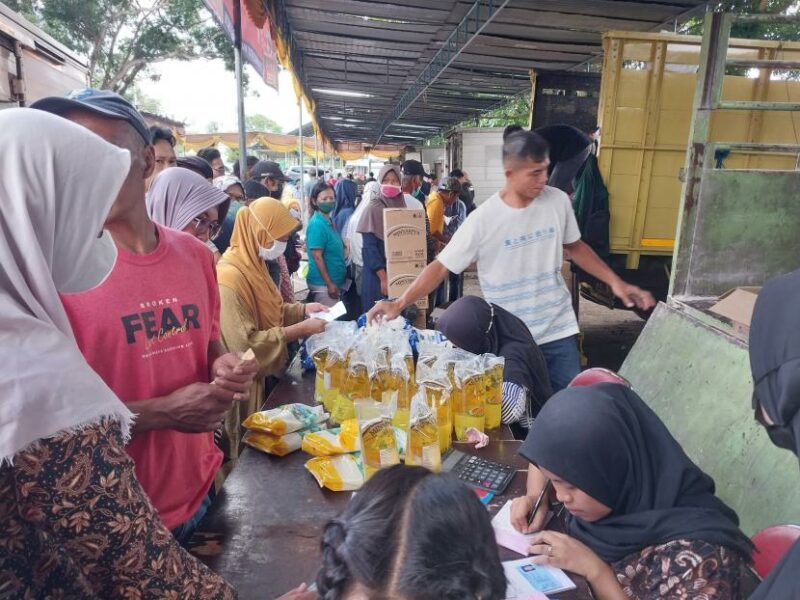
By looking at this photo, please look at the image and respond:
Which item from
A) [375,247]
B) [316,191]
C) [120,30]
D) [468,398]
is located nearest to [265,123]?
[120,30]

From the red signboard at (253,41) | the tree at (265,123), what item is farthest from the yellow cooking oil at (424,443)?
the tree at (265,123)

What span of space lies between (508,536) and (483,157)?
404 inches

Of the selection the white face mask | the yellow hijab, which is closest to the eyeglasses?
the yellow hijab

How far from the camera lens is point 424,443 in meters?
1.53

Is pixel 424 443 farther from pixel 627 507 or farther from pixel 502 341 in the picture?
pixel 502 341

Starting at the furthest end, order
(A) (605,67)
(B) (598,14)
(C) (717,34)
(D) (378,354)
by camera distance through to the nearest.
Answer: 1. (B) (598,14)
2. (A) (605,67)
3. (C) (717,34)
4. (D) (378,354)

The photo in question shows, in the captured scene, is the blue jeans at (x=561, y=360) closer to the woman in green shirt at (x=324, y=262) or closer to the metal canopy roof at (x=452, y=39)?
the woman in green shirt at (x=324, y=262)

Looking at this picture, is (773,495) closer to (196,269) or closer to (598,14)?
(196,269)

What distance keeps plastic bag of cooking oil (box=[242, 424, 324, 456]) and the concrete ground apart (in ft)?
12.5

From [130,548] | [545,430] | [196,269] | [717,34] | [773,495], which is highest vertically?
[717,34]

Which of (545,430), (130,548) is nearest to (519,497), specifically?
(545,430)

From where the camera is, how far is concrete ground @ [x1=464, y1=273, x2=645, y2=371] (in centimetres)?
521

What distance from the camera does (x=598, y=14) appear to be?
4719 mm

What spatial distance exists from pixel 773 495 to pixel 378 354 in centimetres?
154
